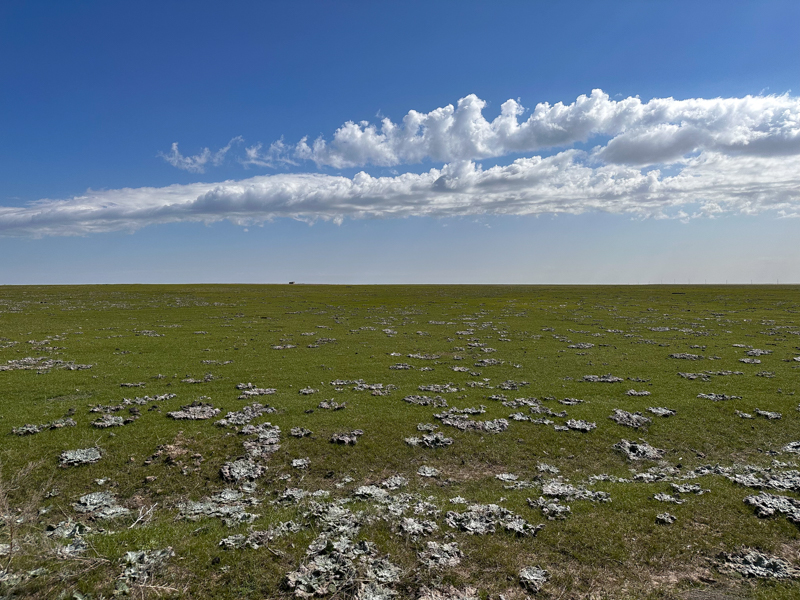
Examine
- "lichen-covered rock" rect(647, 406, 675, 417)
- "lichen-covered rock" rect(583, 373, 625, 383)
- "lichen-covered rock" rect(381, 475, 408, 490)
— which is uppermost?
"lichen-covered rock" rect(583, 373, 625, 383)

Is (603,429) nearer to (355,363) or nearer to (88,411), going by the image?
(355,363)

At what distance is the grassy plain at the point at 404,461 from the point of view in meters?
6.84

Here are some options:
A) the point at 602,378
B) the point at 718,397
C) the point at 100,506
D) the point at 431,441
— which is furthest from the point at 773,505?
the point at 100,506

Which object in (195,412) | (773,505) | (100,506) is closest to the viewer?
(773,505)

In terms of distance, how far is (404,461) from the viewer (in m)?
11.8

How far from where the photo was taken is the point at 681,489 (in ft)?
32.3

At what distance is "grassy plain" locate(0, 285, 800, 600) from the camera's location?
684 cm

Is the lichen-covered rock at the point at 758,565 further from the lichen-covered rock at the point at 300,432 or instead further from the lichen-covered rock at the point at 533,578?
the lichen-covered rock at the point at 300,432

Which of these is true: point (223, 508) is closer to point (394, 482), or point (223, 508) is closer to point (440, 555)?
point (394, 482)

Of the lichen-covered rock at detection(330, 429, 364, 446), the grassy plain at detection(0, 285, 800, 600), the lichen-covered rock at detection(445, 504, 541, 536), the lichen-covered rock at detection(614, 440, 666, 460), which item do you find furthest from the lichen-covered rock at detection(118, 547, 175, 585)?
the lichen-covered rock at detection(614, 440, 666, 460)

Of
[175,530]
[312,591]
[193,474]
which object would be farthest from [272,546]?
[193,474]

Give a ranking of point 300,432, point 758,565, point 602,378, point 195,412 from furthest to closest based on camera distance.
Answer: point 602,378 < point 195,412 < point 300,432 < point 758,565

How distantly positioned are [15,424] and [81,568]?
9.88m

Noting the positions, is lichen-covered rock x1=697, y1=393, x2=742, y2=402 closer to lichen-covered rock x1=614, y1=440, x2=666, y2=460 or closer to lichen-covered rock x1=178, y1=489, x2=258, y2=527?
lichen-covered rock x1=614, y1=440, x2=666, y2=460
